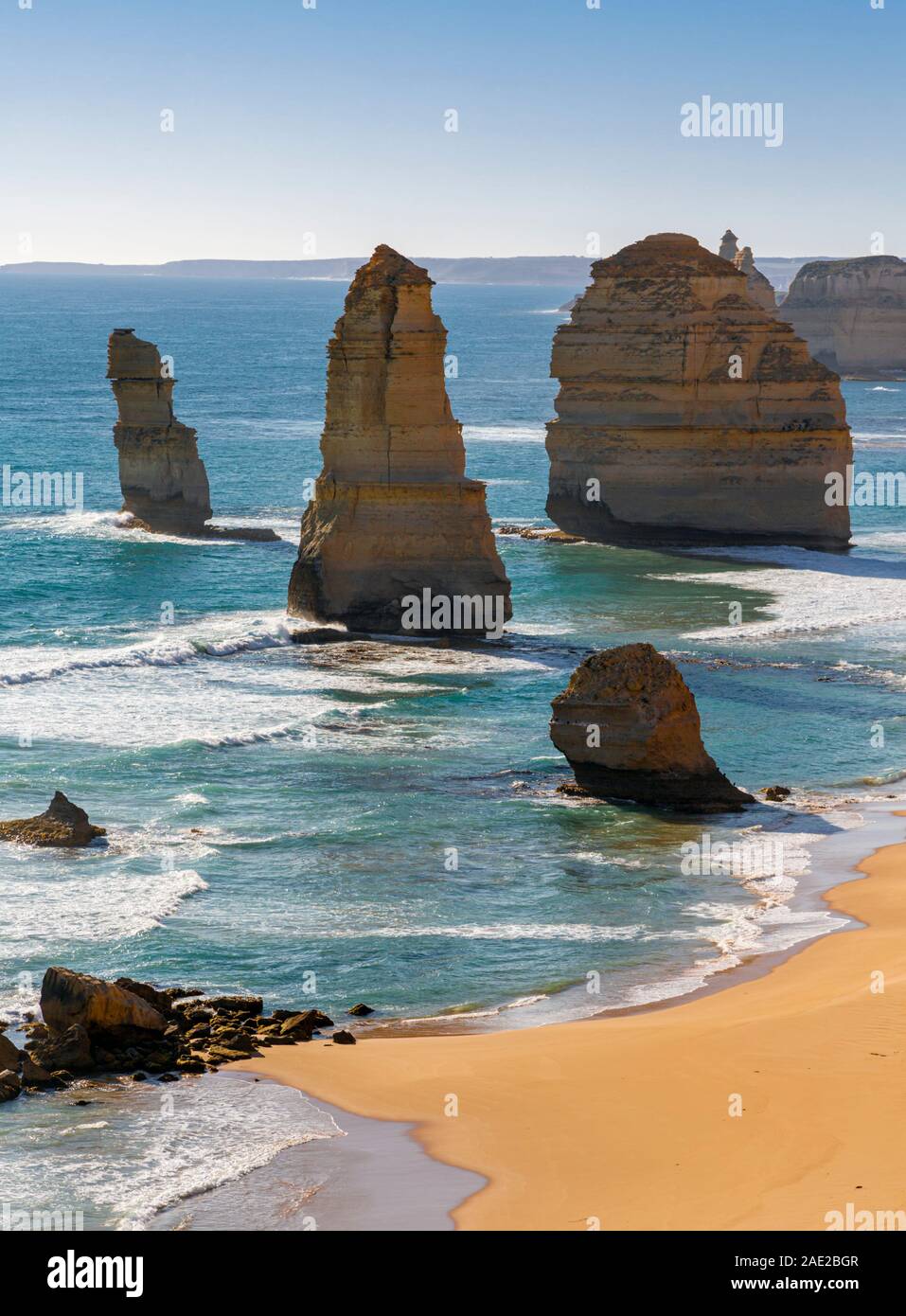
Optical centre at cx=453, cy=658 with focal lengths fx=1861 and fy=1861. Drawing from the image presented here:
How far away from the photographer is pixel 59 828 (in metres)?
23.6

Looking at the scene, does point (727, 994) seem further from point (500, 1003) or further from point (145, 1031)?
point (145, 1031)

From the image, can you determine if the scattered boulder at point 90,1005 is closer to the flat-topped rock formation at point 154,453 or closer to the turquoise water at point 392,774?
the turquoise water at point 392,774

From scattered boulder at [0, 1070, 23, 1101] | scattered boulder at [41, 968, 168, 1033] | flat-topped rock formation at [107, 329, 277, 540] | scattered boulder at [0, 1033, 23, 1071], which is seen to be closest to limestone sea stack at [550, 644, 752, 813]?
scattered boulder at [41, 968, 168, 1033]

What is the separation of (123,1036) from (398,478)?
2342cm

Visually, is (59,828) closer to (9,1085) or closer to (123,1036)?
(123,1036)

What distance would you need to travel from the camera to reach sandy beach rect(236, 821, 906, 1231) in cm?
1262

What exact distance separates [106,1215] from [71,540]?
4243cm

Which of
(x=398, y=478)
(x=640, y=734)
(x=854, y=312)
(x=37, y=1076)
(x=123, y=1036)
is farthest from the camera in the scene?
(x=854, y=312)

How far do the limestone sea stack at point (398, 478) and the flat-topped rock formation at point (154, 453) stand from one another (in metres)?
13.9

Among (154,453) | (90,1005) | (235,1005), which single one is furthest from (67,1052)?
(154,453)

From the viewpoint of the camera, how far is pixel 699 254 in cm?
5322

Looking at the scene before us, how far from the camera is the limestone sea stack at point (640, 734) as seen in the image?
25719 mm

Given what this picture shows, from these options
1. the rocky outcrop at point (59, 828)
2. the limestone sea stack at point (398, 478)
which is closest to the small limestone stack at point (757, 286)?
the limestone sea stack at point (398, 478)

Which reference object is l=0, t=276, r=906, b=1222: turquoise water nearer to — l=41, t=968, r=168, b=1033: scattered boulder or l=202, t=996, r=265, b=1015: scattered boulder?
l=202, t=996, r=265, b=1015: scattered boulder
